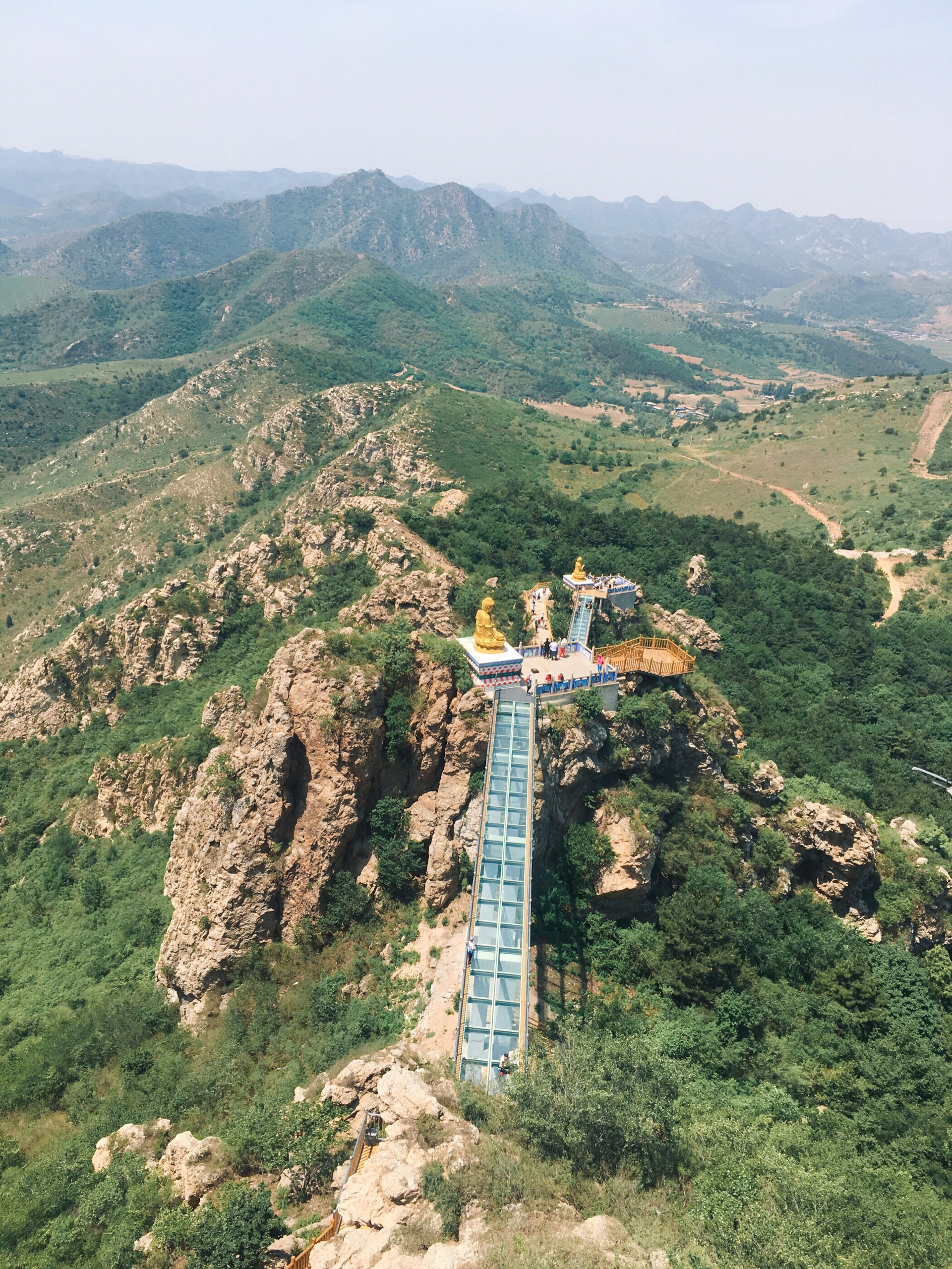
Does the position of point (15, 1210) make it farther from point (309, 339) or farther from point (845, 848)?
point (309, 339)

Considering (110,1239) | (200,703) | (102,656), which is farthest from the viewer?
(102,656)

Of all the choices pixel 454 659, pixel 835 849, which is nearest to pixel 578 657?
pixel 454 659

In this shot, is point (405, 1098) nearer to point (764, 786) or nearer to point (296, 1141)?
point (296, 1141)

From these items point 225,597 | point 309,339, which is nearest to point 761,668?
point 225,597

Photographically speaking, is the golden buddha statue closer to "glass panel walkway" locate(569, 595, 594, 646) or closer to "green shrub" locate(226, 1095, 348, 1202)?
"glass panel walkway" locate(569, 595, 594, 646)

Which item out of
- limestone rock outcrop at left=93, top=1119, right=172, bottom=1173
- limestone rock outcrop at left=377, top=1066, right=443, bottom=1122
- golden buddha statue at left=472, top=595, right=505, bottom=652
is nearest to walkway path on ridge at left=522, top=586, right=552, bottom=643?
golden buddha statue at left=472, top=595, right=505, bottom=652

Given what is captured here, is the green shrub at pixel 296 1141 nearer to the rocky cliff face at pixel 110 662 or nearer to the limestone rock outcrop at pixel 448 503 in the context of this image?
the rocky cliff face at pixel 110 662
